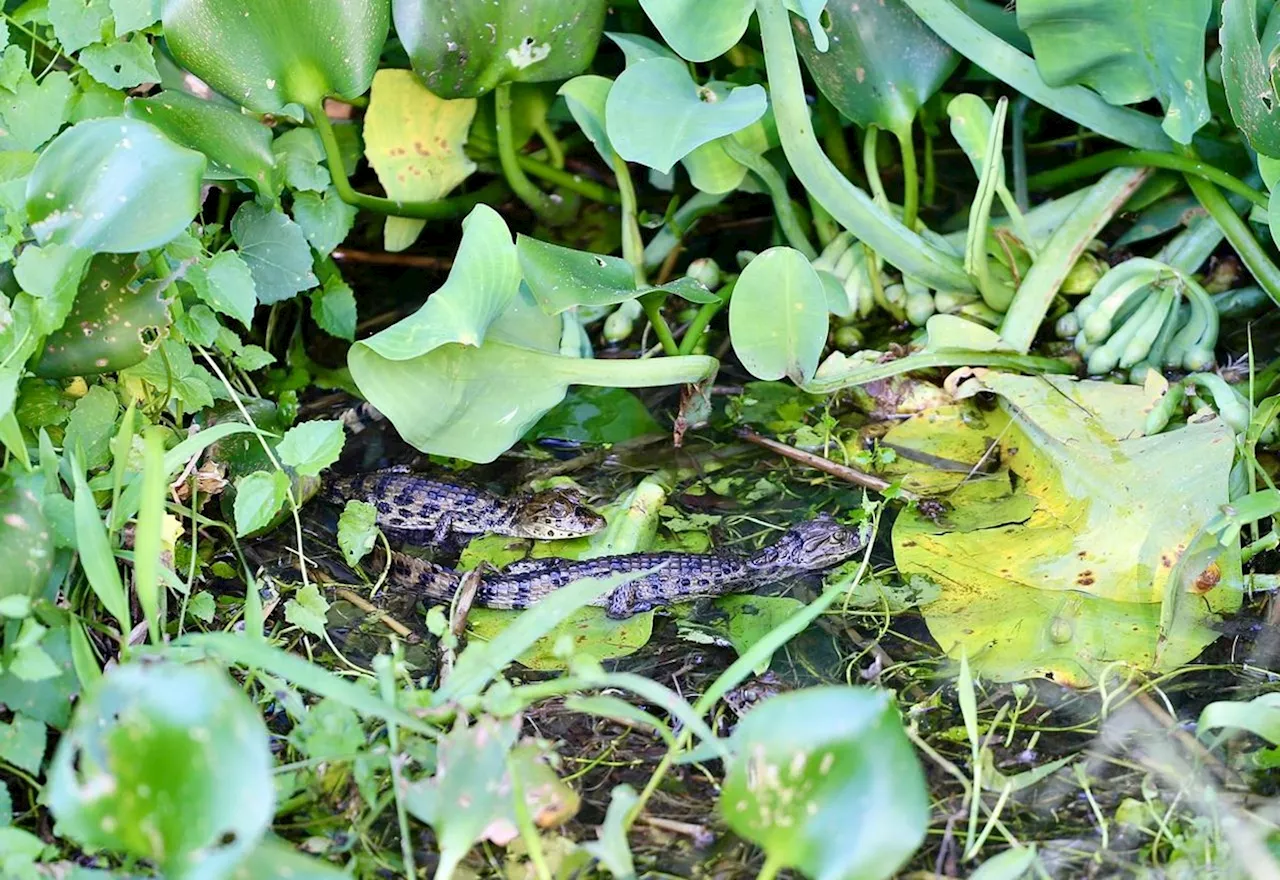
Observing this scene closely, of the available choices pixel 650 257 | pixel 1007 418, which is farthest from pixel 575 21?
pixel 1007 418

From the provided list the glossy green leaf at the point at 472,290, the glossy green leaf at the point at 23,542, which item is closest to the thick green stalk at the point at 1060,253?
the glossy green leaf at the point at 472,290

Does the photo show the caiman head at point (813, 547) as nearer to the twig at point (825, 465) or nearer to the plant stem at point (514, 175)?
the twig at point (825, 465)

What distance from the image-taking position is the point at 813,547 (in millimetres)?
2141

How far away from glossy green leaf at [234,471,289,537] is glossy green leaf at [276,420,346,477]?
0.03 metres

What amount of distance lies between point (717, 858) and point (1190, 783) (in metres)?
0.64

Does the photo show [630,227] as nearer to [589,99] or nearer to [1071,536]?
[589,99]

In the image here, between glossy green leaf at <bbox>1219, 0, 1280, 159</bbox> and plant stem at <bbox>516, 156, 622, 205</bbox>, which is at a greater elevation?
glossy green leaf at <bbox>1219, 0, 1280, 159</bbox>

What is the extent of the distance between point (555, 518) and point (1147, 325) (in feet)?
3.89

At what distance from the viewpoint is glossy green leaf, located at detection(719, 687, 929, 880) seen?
119 centimetres

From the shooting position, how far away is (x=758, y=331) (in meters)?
2.07

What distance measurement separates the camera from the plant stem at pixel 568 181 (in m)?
2.64

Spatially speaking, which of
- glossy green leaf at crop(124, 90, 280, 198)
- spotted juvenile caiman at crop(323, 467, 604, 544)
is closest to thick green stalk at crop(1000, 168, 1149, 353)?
spotted juvenile caiman at crop(323, 467, 604, 544)

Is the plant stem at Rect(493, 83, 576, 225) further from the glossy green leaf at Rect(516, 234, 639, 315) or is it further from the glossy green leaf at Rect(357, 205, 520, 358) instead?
the glossy green leaf at Rect(357, 205, 520, 358)

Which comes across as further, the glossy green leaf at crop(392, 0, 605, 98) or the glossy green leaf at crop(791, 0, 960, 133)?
the glossy green leaf at crop(791, 0, 960, 133)
